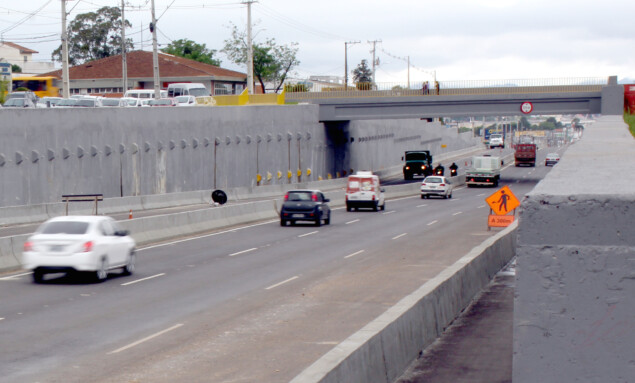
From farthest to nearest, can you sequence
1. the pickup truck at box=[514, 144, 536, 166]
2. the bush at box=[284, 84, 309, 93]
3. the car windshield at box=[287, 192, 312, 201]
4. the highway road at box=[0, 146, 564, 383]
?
the pickup truck at box=[514, 144, 536, 166] < the bush at box=[284, 84, 309, 93] < the car windshield at box=[287, 192, 312, 201] < the highway road at box=[0, 146, 564, 383]

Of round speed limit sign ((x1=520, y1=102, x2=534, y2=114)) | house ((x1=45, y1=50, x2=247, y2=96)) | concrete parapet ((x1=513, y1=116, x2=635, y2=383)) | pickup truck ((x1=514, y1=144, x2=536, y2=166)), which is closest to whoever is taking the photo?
concrete parapet ((x1=513, y1=116, x2=635, y2=383))

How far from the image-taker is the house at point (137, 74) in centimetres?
10875

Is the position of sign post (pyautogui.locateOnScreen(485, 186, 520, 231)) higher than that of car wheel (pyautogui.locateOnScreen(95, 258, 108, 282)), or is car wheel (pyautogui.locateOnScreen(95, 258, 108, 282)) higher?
sign post (pyautogui.locateOnScreen(485, 186, 520, 231))

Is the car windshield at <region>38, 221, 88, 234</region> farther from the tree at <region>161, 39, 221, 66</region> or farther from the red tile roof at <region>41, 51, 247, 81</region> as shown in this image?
the tree at <region>161, 39, 221, 66</region>

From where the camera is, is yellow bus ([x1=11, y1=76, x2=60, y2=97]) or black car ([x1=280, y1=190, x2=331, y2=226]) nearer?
black car ([x1=280, y1=190, x2=331, y2=226])

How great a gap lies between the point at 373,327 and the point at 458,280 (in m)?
5.90

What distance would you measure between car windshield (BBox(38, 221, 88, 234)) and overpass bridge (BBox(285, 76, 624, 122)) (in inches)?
2117

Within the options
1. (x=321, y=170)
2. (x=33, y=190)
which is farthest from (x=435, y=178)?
(x=33, y=190)

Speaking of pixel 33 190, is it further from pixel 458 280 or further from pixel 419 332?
pixel 419 332

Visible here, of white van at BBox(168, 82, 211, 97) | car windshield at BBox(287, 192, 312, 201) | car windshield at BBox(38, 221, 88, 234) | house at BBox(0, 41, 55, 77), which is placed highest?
house at BBox(0, 41, 55, 77)

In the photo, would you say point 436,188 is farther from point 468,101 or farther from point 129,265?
point 129,265

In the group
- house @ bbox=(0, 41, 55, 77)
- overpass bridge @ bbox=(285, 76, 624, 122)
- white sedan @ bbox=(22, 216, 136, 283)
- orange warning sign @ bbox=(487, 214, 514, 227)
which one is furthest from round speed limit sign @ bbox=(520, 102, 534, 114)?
house @ bbox=(0, 41, 55, 77)

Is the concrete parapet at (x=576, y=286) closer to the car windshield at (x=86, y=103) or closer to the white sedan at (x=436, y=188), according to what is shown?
the car windshield at (x=86, y=103)

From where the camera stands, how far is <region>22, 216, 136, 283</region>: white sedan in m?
21.5
